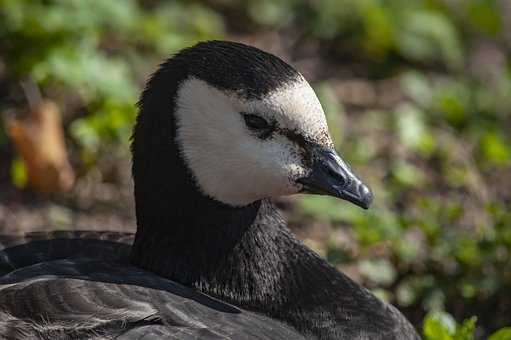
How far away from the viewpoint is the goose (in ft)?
11.7

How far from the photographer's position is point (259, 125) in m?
3.72

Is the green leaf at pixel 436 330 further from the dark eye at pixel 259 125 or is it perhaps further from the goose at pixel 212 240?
the dark eye at pixel 259 125

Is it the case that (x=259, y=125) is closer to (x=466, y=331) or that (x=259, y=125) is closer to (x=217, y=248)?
(x=217, y=248)

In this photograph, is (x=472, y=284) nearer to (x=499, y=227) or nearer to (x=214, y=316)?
(x=499, y=227)

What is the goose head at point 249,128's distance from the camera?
12.2 ft

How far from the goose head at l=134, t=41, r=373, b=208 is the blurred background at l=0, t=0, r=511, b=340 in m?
0.84

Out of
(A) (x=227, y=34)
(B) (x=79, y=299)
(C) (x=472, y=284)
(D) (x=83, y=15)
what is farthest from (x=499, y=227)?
(A) (x=227, y=34)

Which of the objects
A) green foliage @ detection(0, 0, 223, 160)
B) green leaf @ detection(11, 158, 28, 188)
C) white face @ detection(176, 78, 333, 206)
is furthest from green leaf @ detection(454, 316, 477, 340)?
green leaf @ detection(11, 158, 28, 188)

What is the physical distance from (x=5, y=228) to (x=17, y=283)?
1.91 metres

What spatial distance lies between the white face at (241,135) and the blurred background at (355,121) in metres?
0.92

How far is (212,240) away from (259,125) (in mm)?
481

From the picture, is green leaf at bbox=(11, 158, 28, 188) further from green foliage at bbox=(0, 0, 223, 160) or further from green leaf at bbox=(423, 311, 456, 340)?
green leaf at bbox=(423, 311, 456, 340)

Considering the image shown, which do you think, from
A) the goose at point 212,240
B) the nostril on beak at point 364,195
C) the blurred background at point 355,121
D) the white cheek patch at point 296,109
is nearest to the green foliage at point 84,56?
the blurred background at point 355,121

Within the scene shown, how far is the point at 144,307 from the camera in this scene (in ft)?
11.7
